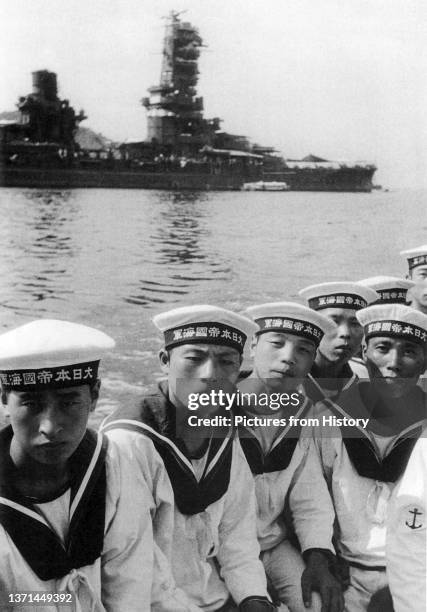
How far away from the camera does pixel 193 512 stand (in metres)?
1.27

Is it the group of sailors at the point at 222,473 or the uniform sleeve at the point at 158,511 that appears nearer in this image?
the group of sailors at the point at 222,473

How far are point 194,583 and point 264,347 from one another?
22.6 inches

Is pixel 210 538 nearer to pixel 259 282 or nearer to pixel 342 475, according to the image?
pixel 342 475

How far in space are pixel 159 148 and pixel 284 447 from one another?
1.97 meters

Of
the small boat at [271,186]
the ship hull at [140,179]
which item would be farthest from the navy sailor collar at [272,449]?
the small boat at [271,186]

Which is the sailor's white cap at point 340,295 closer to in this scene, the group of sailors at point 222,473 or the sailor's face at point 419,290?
the group of sailors at point 222,473

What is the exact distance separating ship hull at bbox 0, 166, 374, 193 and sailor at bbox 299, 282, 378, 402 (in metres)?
2.15

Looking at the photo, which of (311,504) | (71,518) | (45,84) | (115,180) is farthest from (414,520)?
(115,180)

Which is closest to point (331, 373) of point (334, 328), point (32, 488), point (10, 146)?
point (334, 328)

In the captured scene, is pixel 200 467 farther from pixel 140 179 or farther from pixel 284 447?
pixel 140 179

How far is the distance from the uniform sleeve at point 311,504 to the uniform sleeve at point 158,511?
0.32 metres

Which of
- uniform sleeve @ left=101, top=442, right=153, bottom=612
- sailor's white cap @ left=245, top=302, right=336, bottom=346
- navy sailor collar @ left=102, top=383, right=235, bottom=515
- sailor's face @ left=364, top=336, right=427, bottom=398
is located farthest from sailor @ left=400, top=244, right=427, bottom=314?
uniform sleeve @ left=101, top=442, right=153, bottom=612

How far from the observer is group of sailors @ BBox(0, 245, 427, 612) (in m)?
1.05

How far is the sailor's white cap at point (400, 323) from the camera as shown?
4.68ft
